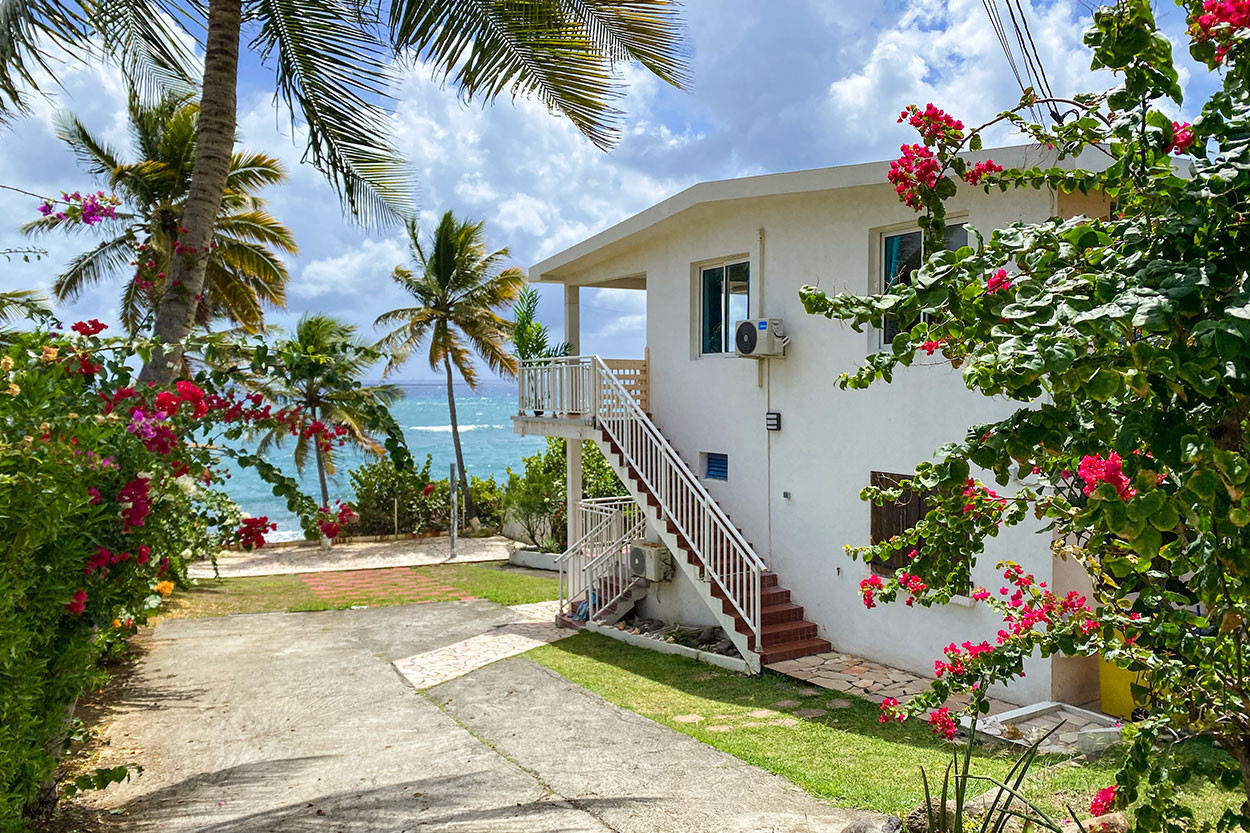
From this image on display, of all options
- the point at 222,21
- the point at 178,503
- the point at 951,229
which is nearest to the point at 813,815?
the point at 178,503

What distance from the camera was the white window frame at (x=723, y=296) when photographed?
11.6 m

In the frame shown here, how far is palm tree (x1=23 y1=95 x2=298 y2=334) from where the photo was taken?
19.2m

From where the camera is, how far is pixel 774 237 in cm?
1120

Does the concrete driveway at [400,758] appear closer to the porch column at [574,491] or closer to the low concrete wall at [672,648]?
the low concrete wall at [672,648]

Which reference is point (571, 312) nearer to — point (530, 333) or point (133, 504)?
point (530, 333)

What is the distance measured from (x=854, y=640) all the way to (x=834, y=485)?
186 cm

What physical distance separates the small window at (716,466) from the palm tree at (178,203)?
12830 millimetres

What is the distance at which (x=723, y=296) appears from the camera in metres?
12.3

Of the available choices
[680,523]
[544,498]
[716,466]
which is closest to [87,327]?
[680,523]

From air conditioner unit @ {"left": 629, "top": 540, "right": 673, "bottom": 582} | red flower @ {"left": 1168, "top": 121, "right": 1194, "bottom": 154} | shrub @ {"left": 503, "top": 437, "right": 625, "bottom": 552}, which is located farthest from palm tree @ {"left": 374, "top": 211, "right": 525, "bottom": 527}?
Answer: red flower @ {"left": 1168, "top": 121, "right": 1194, "bottom": 154}

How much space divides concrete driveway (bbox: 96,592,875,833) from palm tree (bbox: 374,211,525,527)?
15.1 m

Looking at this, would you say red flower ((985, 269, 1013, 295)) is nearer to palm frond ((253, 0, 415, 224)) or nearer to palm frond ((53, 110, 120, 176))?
palm frond ((253, 0, 415, 224))

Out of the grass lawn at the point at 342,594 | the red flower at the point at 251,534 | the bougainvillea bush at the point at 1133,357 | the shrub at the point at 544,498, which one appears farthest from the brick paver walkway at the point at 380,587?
the bougainvillea bush at the point at 1133,357

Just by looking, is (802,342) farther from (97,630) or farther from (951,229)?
(97,630)
